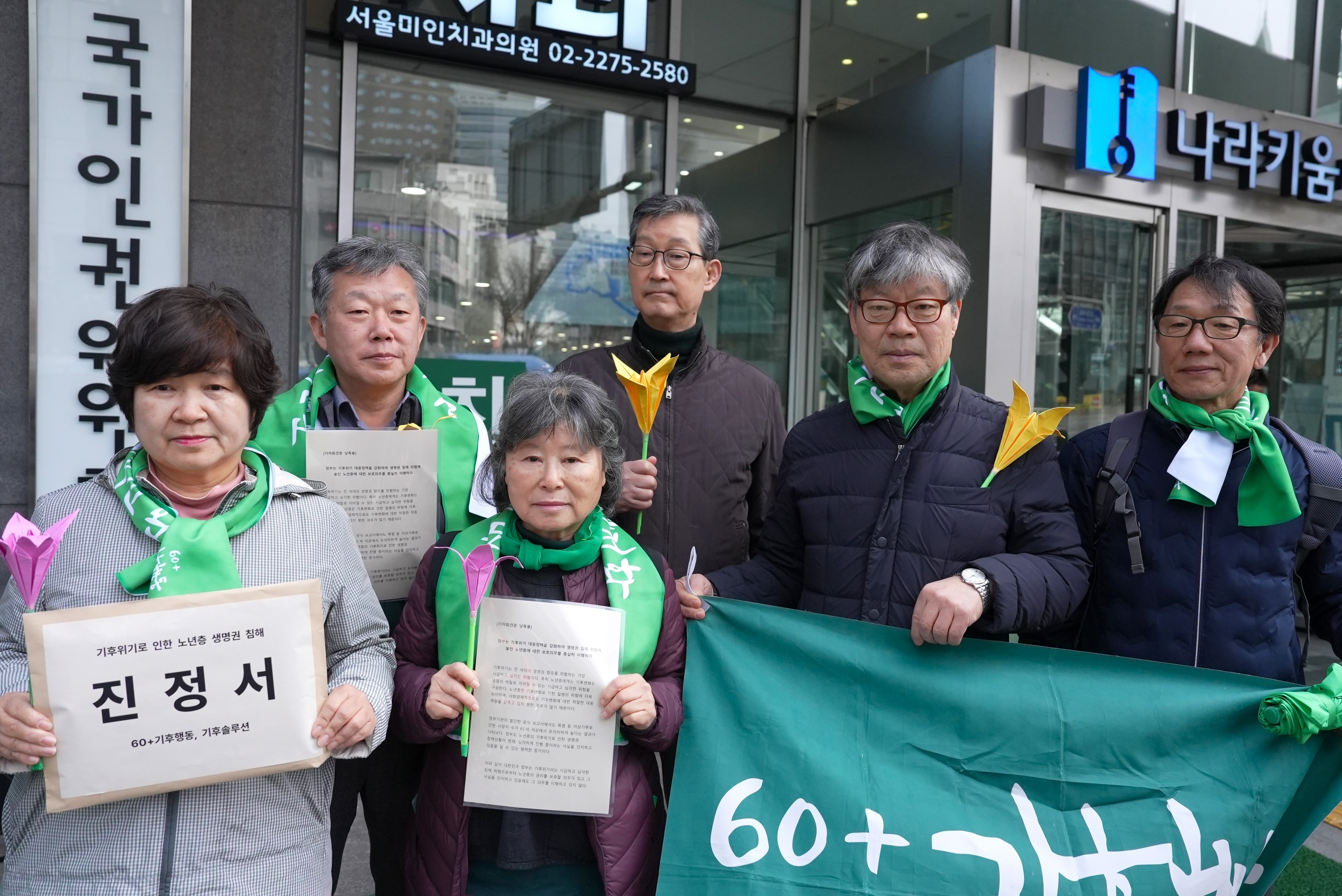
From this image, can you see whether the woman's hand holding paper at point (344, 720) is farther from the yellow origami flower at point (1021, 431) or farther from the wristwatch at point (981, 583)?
the yellow origami flower at point (1021, 431)

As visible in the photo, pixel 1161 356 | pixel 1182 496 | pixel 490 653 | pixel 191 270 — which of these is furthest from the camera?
pixel 191 270

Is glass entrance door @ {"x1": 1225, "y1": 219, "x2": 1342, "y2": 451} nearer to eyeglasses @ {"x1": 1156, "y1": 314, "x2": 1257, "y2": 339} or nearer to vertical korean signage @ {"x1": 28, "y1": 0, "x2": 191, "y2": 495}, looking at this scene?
eyeglasses @ {"x1": 1156, "y1": 314, "x2": 1257, "y2": 339}

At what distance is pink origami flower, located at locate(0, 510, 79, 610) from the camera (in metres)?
1.49

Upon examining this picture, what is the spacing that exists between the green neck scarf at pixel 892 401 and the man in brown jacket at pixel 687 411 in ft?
1.75

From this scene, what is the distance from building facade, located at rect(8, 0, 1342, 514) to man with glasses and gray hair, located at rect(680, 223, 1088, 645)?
3.33m

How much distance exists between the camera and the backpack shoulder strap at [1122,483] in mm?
2203

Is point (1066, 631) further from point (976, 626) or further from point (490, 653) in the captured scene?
point (490, 653)

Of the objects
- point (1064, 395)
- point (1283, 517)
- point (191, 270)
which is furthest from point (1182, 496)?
point (1064, 395)

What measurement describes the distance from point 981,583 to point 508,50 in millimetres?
5180

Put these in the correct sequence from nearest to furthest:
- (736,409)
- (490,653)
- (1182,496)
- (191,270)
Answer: (490,653), (1182,496), (736,409), (191,270)

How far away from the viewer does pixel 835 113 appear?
23.6ft

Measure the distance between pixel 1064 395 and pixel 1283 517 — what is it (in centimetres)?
507

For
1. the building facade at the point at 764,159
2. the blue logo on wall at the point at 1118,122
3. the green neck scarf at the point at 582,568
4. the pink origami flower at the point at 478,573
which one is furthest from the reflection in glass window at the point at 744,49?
the pink origami flower at the point at 478,573

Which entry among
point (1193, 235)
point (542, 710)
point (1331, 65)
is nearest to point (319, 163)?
point (542, 710)
